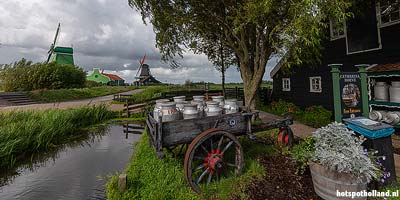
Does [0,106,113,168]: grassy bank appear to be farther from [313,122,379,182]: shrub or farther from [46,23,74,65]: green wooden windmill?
[46,23,74,65]: green wooden windmill

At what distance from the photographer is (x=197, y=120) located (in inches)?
129

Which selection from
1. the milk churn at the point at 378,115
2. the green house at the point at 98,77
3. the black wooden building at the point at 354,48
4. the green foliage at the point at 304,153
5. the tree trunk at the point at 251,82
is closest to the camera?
the green foliage at the point at 304,153

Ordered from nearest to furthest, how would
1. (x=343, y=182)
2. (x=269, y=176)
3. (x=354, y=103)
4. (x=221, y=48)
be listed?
(x=343, y=182) → (x=269, y=176) → (x=354, y=103) → (x=221, y=48)

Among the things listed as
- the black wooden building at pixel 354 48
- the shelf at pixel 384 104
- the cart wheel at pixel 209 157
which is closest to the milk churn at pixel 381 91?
the shelf at pixel 384 104

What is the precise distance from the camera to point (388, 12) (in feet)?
22.9

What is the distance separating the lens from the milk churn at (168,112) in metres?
3.35

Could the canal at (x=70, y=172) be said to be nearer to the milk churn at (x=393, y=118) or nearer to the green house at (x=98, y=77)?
the milk churn at (x=393, y=118)

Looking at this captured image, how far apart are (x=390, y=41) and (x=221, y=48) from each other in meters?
8.71

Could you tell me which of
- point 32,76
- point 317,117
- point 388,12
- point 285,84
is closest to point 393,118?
point 317,117

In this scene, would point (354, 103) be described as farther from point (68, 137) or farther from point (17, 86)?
point (17, 86)

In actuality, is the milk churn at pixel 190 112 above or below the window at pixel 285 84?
below

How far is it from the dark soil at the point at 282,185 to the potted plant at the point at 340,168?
10.1 inches

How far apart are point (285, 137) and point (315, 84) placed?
7.25 m

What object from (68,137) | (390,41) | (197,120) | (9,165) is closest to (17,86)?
(68,137)
